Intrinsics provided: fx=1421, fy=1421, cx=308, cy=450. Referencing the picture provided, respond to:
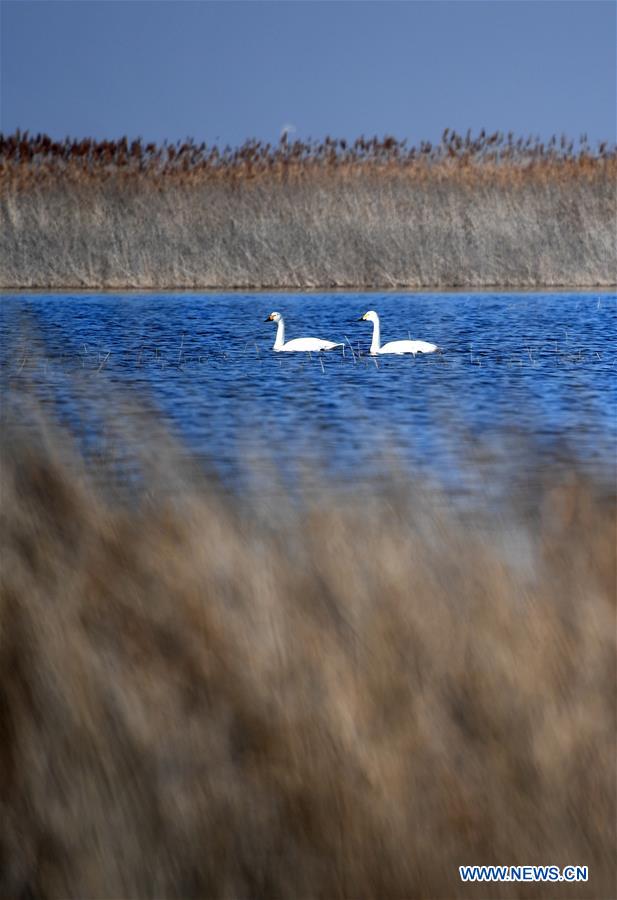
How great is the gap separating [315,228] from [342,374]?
9569 mm

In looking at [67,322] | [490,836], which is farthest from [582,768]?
[67,322]

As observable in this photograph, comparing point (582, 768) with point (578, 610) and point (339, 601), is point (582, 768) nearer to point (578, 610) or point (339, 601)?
point (578, 610)

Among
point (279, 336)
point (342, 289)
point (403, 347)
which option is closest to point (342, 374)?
point (403, 347)

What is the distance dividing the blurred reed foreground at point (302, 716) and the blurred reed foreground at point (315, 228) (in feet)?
53.2

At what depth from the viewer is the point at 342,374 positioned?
978 centimetres

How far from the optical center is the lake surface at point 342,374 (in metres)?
4.05

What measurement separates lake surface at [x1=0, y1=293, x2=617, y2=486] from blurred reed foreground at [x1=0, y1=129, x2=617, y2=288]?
590 millimetres

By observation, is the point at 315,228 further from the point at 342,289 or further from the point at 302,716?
the point at 302,716

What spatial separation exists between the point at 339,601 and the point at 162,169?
17937 mm

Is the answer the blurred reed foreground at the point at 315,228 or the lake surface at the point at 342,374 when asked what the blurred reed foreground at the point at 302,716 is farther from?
the blurred reed foreground at the point at 315,228

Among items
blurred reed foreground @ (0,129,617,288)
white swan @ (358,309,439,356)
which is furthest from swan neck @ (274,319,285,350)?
blurred reed foreground @ (0,129,617,288)

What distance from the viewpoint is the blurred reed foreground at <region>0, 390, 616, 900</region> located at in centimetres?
229

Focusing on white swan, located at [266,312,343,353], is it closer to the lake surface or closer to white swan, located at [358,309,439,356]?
the lake surface

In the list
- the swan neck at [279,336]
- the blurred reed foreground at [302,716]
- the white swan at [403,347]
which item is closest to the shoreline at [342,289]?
the swan neck at [279,336]
